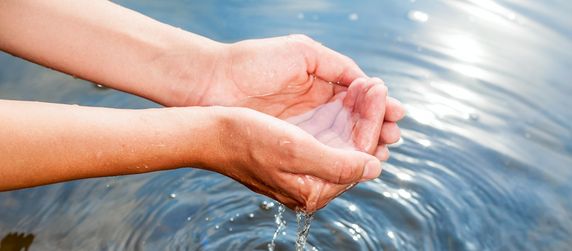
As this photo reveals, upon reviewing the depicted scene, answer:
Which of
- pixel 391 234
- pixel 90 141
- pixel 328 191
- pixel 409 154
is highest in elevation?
pixel 90 141

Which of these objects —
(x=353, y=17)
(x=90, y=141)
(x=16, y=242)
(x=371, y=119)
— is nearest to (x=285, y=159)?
(x=371, y=119)

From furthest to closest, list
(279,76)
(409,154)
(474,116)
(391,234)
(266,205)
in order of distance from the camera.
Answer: (474,116) → (409,154) → (266,205) → (391,234) → (279,76)

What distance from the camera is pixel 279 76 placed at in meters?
2.32

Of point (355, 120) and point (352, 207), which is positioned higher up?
point (355, 120)

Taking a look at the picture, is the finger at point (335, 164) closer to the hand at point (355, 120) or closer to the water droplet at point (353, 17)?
the hand at point (355, 120)

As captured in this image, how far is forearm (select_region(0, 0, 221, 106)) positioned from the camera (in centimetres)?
211

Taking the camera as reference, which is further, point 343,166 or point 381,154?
point 381,154

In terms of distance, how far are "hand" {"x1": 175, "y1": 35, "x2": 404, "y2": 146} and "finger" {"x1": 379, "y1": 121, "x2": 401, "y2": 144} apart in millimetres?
247

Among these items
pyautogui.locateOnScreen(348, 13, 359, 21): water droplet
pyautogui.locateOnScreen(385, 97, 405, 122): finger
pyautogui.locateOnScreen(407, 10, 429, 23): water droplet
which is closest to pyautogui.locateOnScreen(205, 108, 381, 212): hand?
pyautogui.locateOnScreen(385, 97, 405, 122): finger

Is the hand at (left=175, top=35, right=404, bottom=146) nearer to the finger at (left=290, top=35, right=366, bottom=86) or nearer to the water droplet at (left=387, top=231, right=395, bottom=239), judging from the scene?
the finger at (left=290, top=35, right=366, bottom=86)

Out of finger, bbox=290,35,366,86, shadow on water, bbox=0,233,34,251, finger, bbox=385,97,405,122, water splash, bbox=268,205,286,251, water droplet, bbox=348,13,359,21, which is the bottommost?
water splash, bbox=268,205,286,251

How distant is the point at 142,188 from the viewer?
2.61 metres

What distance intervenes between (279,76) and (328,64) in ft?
0.58

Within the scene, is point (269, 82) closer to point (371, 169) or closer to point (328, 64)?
point (328, 64)
